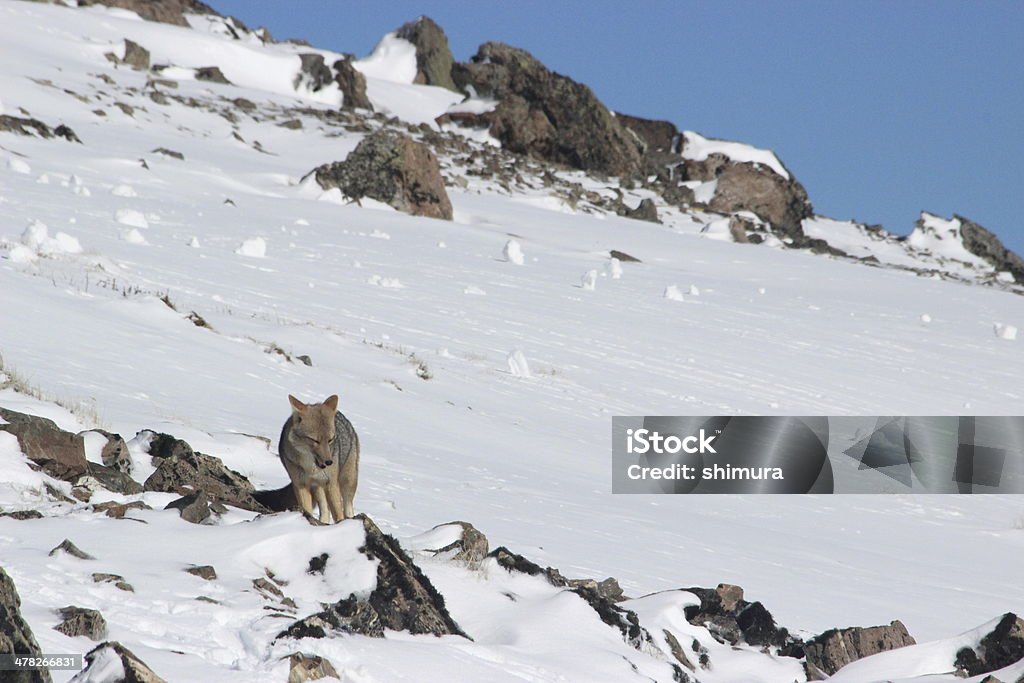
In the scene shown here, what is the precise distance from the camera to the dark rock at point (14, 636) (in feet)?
10.0

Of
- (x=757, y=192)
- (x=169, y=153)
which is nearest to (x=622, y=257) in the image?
(x=169, y=153)

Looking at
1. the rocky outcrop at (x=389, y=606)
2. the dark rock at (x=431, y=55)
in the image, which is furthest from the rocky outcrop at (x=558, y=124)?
the rocky outcrop at (x=389, y=606)

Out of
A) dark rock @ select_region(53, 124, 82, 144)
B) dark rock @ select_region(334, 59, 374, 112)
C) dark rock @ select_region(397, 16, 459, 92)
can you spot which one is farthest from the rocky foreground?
dark rock @ select_region(397, 16, 459, 92)

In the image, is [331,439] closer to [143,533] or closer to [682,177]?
[143,533]

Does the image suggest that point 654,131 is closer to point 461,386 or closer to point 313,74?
point 313,74

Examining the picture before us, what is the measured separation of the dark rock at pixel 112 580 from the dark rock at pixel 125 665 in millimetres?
868

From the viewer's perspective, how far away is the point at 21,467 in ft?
18.6

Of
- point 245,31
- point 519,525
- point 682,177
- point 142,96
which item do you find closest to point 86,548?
point 519,525

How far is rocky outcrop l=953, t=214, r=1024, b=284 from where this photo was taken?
164 ft

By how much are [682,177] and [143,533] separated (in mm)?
50379

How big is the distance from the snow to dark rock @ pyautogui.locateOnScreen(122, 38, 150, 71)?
24.9 metres

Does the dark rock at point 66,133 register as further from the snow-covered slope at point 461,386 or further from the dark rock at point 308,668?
the dark rock at point 308,668

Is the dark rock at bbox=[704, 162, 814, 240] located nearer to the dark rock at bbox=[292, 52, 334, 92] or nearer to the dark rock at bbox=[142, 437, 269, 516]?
the dark rock at bbox=[292, 52, 334, 92]

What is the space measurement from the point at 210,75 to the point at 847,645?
49630mm
